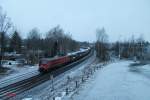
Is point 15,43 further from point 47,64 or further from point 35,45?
point 47,64

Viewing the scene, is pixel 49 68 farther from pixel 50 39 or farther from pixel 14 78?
pixel 50 39

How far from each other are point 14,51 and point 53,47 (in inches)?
925

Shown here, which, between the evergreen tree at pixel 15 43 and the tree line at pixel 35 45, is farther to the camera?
the evergreen tree at pixel 15 43

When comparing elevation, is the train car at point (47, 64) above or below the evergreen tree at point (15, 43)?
below

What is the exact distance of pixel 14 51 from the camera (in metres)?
124

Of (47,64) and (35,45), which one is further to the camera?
(35,45)

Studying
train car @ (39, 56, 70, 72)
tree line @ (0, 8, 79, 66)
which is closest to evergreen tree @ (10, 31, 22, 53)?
tree line @ (0, 8, 79, 66)

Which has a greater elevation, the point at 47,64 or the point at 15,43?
the point at 15,43

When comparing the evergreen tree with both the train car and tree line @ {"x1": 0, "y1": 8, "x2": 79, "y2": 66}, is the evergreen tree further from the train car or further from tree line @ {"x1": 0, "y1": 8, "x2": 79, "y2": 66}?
the train car

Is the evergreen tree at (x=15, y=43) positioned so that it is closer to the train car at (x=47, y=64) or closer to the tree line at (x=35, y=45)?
the tree line at (x=35, y=45)

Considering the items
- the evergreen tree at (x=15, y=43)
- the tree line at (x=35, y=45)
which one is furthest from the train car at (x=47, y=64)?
the evergreen tree at (x=15, y=43)

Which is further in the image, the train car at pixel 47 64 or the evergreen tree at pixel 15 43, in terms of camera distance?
the evergreen tree at pixel 15 43

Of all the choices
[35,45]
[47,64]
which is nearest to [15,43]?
[35,45]

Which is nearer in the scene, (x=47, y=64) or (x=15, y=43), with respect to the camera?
(x=47, y=64)
